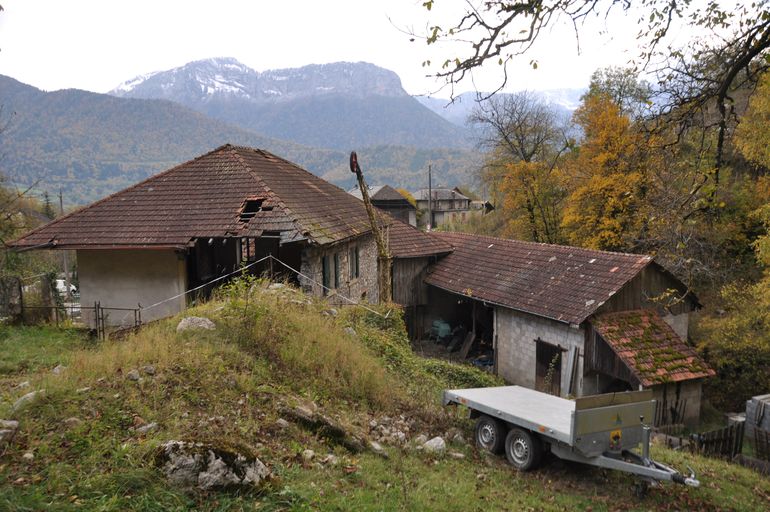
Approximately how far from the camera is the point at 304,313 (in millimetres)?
11570

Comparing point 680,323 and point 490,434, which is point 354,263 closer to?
point 680,323

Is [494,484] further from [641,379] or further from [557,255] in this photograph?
[557,255]

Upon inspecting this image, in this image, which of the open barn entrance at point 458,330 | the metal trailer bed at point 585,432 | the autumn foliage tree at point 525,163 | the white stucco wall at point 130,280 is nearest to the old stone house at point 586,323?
the open barn entrance at point 458,330

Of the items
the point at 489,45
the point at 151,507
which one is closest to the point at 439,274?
the point at 489,45

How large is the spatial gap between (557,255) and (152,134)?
160 metres

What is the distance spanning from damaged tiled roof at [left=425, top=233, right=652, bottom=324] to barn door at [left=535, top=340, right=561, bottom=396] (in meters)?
1.29

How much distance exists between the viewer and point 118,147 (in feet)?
474

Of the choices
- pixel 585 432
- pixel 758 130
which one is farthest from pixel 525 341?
pixel 585 432

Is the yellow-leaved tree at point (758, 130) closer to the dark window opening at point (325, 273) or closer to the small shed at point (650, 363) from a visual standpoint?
the small shed at point (650, 363)

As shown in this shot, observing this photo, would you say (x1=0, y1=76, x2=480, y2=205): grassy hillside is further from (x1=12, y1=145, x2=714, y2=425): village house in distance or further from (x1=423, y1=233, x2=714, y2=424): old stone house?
(x1=12, y1=145, x2=714, y2=425): village house in distance

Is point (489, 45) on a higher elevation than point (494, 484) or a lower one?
higher

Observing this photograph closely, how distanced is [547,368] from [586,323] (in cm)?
243

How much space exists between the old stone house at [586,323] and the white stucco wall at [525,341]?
0.11ft

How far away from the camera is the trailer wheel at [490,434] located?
27.4 ft
